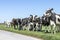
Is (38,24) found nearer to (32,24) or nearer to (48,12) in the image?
(32,24)

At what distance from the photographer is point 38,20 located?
1332 inches

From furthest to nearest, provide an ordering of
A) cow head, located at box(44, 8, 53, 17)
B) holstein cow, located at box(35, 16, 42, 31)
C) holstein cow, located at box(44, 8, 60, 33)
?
holstein cow, located at box(35, 16, 42, 31) → cow head, located at box(44, 8, 53, 17) → holstein cow, located at box(44, 8, 60, 33)

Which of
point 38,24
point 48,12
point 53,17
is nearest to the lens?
point 53,17

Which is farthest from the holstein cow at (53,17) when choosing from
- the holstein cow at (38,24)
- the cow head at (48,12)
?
the holstein cow at (38,24)

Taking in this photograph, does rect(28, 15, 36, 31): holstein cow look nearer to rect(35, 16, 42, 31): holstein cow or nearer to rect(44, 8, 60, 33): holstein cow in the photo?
rect(35, 16, 42, 31): holstein cow

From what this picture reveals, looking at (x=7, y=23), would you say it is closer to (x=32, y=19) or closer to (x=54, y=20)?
(x=32, y=19)

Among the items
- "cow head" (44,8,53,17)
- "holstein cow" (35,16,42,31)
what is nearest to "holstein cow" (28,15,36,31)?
"holstein cow" (35,16,42,31)

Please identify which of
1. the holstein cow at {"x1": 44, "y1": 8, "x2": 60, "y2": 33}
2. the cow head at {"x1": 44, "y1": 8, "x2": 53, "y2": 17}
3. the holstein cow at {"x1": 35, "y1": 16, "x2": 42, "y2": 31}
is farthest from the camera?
the holstein cow at {"x1": 35, "y1": 16, "x2": 42, "y2": 31}

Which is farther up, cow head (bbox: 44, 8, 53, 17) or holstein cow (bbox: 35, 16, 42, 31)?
cow head (bbox: 44, 8, 53, 17)

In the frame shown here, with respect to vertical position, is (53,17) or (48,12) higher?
(48,12)

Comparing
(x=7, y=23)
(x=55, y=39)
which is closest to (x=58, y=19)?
(x=55, y=39)

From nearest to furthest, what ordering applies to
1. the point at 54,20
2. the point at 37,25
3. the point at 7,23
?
the point at 54,20, the point at 37,25, the point at 7,23

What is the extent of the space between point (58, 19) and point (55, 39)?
1056cm

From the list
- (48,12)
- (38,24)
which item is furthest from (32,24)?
(48,12)
